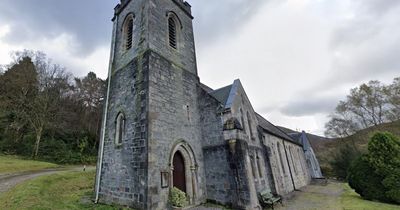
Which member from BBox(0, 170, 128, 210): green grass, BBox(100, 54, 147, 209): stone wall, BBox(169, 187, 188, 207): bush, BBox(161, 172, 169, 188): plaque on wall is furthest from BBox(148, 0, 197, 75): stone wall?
BBox(0, 170, 128, 210): green grass

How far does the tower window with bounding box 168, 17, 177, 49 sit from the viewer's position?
11578mm

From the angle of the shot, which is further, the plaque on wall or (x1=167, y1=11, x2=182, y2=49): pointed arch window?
(x1=167, y1=11, x2=182, y2=49): pointed arch window

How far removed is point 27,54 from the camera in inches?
1039

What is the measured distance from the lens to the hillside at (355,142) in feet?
77.5

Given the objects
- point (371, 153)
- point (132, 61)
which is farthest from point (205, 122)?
point (371, 153)

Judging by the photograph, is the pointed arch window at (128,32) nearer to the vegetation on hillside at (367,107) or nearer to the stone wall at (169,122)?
the stone wall at (169,122)

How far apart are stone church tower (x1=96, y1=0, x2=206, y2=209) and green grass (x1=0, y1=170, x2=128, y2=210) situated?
1.23 m

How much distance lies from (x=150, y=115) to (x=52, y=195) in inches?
265

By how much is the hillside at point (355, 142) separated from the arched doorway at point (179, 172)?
77.7 feet

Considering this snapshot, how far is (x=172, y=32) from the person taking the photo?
11984 millimetres

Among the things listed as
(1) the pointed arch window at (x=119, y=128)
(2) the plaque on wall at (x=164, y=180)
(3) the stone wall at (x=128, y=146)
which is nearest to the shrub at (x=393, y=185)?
(2) the plaque on wall at (x=164, y=180)

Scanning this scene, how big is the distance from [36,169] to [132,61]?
1614 cm

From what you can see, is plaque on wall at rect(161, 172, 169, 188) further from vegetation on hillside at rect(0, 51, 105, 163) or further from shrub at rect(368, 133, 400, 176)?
vegetation on hillside at rect(0, 51, 105, 163)

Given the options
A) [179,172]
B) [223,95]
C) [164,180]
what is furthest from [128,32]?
[164,180]
